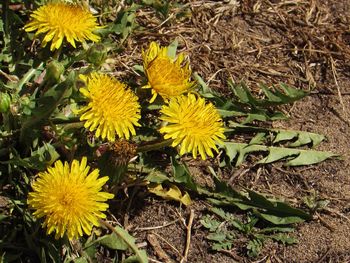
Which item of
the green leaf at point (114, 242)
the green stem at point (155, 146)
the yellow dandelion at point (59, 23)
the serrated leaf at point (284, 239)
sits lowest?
the serrated leaf at point (284, 239)

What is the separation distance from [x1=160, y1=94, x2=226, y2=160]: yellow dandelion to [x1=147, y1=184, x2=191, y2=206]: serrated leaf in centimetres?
26

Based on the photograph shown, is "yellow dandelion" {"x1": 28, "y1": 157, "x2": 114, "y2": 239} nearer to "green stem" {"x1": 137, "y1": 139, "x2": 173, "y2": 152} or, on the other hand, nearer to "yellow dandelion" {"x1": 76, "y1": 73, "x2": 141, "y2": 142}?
"yellow dandelion" {"x1": 76, "y1": 73, "x2": 141, "y2": 142}

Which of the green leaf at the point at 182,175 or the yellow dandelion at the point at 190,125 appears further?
the green leaf at the point at 182,175

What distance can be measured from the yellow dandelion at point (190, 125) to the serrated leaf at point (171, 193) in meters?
0.26

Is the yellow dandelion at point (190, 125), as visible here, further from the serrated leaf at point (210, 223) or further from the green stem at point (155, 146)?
the serrated leaf at point (210, 223)

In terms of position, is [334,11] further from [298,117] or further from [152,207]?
[152,207]

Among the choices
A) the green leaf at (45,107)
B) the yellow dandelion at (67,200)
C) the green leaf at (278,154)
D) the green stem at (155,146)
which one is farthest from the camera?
the green leaf at (278,154)

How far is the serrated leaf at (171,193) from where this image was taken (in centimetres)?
263

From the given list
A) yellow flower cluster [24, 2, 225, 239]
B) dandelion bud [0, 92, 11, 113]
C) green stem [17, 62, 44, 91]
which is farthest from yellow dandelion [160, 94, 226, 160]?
green stem [17, 62, 44, 91]

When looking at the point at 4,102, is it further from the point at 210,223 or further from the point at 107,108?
the point at 210,223

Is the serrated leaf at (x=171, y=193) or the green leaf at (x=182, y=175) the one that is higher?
the green leaf at (x=182, y=175)

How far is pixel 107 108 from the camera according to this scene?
231 centimetres

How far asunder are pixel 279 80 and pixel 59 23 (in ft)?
4.01

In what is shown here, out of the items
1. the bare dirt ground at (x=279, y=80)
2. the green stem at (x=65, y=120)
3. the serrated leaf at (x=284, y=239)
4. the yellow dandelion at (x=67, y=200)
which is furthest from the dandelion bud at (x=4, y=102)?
the serrated leaf at (x=284, y=239)
